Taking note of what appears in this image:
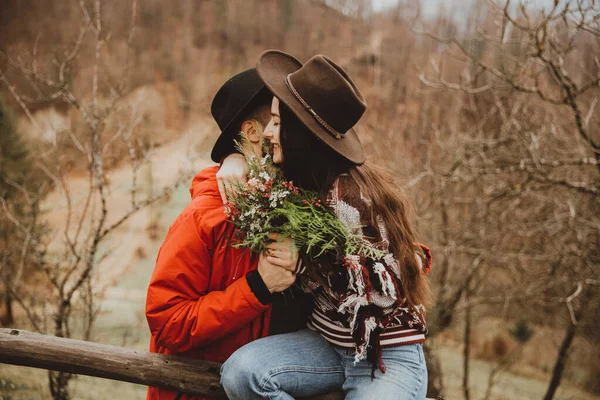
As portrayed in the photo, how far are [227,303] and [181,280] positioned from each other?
204 mm

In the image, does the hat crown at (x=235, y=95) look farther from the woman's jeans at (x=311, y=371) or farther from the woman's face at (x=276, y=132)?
the woman's jeans at (x=311, y=371)

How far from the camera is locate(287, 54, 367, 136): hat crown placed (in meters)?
2.09

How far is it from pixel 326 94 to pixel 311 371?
115cm

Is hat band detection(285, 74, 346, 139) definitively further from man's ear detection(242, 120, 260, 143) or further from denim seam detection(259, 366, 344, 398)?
denim seam detection(259, 366, 344, 398)

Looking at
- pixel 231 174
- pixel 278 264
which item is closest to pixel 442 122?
pixel 231 174

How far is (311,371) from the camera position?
213cm

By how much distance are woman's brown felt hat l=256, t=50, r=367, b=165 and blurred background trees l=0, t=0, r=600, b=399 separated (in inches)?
78.3

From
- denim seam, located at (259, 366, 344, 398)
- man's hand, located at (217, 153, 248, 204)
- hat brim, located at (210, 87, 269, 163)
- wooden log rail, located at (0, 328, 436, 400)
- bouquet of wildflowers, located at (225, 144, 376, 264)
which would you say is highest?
hat brim, located at (210, 87, 269, 163)

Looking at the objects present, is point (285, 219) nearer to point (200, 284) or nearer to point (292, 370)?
point (200, 284)

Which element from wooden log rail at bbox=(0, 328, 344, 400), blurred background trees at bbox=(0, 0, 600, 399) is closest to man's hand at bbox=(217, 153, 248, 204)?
wooden log rail at bbox=(0, 328, 344, 400)

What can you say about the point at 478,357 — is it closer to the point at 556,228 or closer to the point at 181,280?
the point at 556,228

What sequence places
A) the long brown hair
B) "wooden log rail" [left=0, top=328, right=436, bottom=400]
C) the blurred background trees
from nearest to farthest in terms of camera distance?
the long brown hair, "wooden log rail" [left=0, top=328, right=436, bottom=400], the blurred background trees

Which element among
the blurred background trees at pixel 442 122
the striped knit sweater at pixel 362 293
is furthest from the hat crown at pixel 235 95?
the blurred background trees at pixel 442 122

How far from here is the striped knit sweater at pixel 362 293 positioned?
76.9 inches
